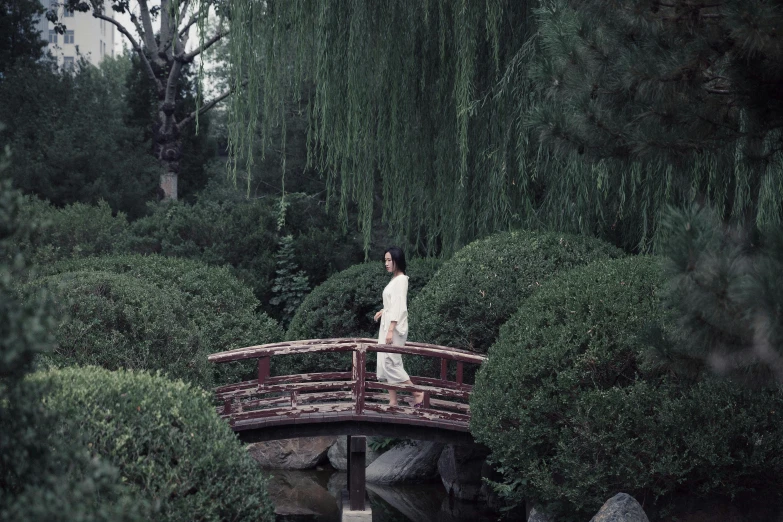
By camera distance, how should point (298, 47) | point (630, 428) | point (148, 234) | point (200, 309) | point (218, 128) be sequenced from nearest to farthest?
point (630, 428), point (298, 47), point (200, 309), point (148, 234), point (218, 128)

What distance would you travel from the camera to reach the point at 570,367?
7.08 m

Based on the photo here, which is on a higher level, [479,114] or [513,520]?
[479,114]

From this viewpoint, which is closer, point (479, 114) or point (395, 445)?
point (479, 114)

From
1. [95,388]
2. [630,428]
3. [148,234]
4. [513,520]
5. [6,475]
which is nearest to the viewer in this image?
[6,475]

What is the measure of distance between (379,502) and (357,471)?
1.70m

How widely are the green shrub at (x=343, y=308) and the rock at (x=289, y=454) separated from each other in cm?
99

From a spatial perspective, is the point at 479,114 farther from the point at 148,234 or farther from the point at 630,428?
the point at 148,234

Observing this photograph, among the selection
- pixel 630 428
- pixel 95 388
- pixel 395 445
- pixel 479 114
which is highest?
pixel 479 114

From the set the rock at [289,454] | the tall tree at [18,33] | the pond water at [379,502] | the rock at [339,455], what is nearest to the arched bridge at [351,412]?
the pond water at [379,502]

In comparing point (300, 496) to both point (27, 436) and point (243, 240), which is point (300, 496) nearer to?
point (243, 240)

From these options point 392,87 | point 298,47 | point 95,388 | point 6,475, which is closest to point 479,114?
point 392,87

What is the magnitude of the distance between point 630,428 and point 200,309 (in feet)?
19.0

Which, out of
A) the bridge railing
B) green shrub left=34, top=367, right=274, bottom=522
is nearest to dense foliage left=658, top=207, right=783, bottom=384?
green shrub left=34, top=367, right=274, bottom=522

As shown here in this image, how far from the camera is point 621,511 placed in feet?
21.6
